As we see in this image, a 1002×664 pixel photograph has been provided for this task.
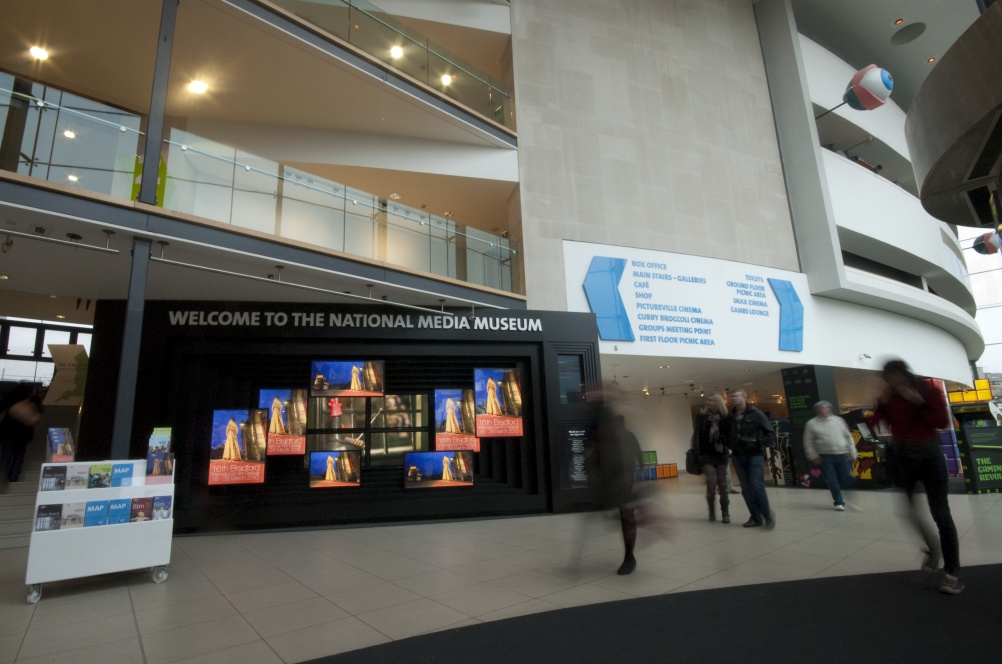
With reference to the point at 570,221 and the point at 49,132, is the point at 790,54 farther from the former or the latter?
the point at 49,132

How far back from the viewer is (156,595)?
437 cm

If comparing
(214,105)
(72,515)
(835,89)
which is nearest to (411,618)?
(72,515)

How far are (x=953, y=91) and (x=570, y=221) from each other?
6.87 metres

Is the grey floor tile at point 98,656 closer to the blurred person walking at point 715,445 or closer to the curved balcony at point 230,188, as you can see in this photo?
the curved balcony at point 230,188

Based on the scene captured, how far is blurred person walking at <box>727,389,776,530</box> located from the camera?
623 cm

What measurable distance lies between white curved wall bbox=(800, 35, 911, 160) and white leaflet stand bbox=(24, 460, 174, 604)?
18154 mm

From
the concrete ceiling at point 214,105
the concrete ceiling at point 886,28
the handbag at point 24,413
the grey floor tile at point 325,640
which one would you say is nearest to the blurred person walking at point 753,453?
the concrete ceiling at point 214,105

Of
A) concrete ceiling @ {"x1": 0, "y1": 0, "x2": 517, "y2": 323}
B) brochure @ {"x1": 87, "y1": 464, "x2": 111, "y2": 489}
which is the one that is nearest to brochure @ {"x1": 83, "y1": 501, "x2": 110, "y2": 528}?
brochure @ {"x1": 87, "y1": 464, "x2": 111, "y2": 489}

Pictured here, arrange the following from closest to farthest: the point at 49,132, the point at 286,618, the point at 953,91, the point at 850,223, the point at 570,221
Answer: the point at 286,618
the point at 953,91
the point at 49,132
the point at 570,221
the point at 850,223

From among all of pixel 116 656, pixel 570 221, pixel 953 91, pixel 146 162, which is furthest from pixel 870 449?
pixel 146 162

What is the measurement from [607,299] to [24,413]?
9.84m

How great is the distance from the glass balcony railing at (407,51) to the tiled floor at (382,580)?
7623 millimetres

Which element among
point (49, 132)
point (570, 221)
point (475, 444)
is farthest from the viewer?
point (570, 221)

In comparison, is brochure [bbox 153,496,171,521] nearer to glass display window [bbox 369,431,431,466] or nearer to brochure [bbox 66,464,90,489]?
brochure [bbox 66,464,90,489]
